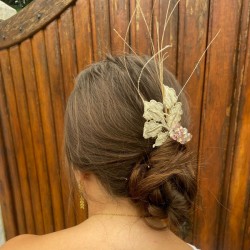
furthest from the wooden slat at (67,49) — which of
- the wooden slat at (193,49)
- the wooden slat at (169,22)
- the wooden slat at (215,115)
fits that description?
the wooden slat at (215,115)

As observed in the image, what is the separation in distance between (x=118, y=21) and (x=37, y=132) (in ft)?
2.76

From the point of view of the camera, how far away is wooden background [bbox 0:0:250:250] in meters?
1.31

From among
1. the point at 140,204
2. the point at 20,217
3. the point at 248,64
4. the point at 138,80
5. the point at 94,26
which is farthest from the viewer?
the point at 20,217

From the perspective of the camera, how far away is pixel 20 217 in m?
2.18

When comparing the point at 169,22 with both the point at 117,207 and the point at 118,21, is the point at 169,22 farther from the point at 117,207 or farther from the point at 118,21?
the point at 117,207

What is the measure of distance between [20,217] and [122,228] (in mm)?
1543

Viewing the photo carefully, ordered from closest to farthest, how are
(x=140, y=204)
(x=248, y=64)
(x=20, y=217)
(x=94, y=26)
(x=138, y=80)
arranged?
(x=138, y=80) < (x=140, y=204) < (x=248, y=64) < (x=94, y=26) < (x=20, y=217)

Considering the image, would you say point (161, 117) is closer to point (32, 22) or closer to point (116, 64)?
point (116, 64)

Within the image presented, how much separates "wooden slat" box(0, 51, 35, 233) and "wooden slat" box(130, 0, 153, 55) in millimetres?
790

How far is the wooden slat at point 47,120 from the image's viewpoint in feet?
5.49

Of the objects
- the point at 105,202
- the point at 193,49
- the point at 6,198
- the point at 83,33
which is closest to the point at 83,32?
the point at 83,33

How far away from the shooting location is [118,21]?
1447 mm

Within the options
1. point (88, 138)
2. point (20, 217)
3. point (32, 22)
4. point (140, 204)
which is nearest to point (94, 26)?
point (32, 22)

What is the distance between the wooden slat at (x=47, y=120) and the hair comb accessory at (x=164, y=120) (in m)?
1.05
